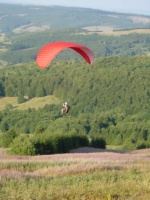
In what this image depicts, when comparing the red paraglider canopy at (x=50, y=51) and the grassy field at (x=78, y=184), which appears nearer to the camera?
the grassy field at (x=78, y=184)

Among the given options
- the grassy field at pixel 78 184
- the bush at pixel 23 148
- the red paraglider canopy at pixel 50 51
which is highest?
the red paraglider canopy at pixel 50 51

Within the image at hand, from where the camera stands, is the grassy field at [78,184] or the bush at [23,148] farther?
the bush at [23,148]

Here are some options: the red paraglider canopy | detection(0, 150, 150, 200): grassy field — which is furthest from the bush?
detection(0, 150, 150, 200): grassy field

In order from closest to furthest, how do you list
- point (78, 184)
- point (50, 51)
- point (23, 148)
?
1. point (78, 184)
2. point (50, 51)
3. point (23, 148)

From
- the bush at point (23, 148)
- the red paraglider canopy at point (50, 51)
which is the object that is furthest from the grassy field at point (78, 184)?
the bush at point (23, 148)

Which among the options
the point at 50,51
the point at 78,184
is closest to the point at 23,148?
the point at 50,51

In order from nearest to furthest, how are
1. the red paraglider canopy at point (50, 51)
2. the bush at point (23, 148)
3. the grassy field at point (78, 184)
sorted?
the grassy field at point (78, 184)
the red paraglider canopy at point (50, 51)
the bush at point (23, 148)

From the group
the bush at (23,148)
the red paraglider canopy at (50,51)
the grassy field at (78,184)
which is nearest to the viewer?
the grassy field at (78,184)

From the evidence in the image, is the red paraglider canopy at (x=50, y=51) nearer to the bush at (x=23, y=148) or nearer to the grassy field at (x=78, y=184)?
the grassy field at (x=78, y=184)

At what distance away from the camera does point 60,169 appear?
19891 mm

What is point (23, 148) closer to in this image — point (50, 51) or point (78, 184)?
point (50, 51)

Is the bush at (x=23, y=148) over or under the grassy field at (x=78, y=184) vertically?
over

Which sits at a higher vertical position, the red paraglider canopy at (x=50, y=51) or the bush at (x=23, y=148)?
the red paraglider canopy at (x=50, y=51)

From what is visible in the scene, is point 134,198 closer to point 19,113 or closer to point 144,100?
point 19,113
